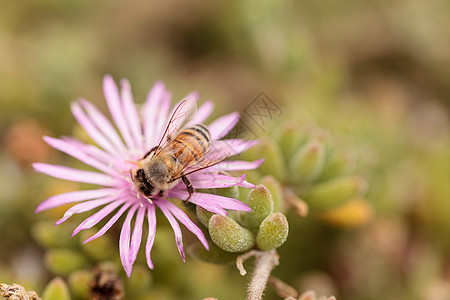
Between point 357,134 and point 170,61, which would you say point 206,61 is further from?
point 357,134

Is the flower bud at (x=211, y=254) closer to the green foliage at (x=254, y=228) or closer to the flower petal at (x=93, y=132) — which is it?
the green foliage at (x=254, y=228)

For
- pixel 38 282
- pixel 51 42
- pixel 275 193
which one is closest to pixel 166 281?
pixel 38 282

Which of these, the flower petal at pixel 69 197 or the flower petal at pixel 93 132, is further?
the flower petal at pixel 93 132

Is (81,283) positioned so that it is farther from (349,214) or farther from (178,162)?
(349,214)

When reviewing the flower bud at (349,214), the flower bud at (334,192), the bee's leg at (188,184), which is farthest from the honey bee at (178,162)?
the flower bud at (349,214)

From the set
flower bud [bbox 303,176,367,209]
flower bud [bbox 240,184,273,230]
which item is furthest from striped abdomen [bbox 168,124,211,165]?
flower bud [bbox 303,176,367,209]

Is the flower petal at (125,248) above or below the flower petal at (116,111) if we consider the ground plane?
below

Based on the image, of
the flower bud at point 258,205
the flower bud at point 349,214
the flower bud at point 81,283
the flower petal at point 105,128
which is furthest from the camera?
the flower bud at point 349,214
